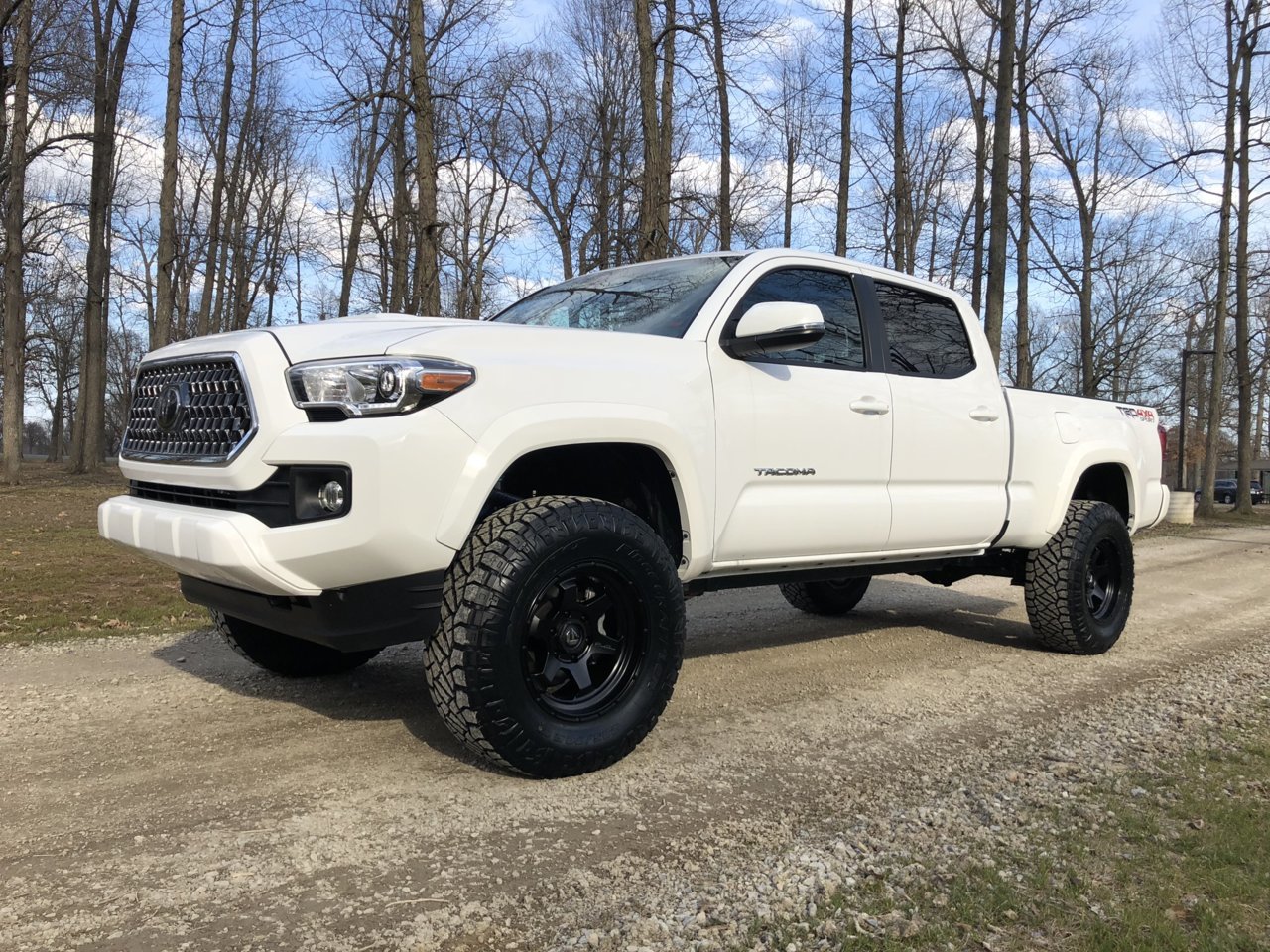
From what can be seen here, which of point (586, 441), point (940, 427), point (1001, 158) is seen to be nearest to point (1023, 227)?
point (1001, 158)

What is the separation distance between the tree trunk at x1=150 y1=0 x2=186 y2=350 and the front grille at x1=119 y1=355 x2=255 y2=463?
52.8 feet

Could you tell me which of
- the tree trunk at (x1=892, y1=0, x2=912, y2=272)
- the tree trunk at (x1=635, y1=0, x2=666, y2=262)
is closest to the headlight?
the tree trunk at (x1=635, y1=0, x2=666, y2=262)

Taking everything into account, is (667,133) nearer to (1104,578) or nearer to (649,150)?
(649,150)

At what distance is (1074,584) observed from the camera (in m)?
5.27

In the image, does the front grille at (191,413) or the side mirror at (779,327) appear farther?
the side mirror at (779,327)

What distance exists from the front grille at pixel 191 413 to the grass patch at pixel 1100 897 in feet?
7.32

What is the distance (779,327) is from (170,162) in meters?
18.2

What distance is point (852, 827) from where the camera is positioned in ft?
9.25

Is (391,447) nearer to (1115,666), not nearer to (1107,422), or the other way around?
(1115,666)

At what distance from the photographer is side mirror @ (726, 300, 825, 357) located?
3.62m

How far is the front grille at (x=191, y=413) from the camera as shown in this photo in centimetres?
301

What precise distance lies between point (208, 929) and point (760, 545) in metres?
2.45

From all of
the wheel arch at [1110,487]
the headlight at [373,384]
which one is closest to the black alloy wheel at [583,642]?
the headlight at [373,384]

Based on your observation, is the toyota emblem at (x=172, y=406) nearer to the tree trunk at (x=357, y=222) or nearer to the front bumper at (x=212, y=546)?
the front bumper at (x=212, y=546)
